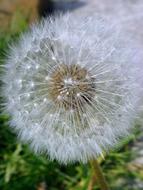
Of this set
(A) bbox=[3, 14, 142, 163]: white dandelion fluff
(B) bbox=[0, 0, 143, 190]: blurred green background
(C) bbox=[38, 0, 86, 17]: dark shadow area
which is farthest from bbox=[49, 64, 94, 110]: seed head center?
(C) bbox=[38, 0, 86, 17]: dark shadow area

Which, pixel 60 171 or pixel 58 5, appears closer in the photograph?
pixel 60 171

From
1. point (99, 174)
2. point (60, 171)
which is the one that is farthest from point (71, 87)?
point (60, 171)

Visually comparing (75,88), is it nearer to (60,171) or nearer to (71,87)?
(71,87)

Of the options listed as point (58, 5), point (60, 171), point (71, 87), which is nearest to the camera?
point (71, 87)

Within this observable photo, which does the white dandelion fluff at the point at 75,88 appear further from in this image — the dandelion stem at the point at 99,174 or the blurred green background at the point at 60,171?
the blurred green background at the point at 60,171

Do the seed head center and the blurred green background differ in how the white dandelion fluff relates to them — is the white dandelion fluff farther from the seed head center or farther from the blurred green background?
the blurred green background

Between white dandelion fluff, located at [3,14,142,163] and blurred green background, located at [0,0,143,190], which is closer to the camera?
white dandelion fluff, located at [3,14,142,163]
